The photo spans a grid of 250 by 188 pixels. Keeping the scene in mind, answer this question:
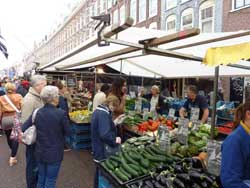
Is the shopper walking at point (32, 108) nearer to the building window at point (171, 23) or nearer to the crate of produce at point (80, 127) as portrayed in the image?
the crate of produce at point (80, 127)

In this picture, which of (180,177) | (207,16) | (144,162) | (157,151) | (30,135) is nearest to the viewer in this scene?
(180,177)

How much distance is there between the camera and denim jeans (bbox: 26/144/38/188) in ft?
14.5

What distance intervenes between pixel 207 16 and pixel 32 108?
13.0 m

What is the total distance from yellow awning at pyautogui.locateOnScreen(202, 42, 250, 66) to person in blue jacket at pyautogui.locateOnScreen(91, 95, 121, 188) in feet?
6.16

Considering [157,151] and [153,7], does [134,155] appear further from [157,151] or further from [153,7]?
[153,7]

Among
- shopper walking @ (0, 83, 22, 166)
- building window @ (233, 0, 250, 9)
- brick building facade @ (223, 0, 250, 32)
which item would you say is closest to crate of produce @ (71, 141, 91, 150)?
shopper walking @ (0, 83, 22, 166)

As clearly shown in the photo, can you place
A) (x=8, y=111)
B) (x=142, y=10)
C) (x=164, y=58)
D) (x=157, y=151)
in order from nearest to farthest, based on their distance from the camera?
(x=157, y=151) → (x=8, y=111) → (x=164, y=58) → (x=142, y=10)

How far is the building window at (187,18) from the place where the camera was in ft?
55.0

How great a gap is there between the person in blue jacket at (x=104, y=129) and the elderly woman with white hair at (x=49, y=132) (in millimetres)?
526

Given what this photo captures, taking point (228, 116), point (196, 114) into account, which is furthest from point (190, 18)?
point (196, 114)

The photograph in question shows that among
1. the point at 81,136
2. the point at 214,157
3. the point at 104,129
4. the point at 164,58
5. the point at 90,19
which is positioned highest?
the point at 90,19

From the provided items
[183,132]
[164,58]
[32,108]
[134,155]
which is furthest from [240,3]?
[32,108]

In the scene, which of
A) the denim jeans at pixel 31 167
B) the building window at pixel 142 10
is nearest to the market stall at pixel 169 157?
the denim jeans at pixel 31 167

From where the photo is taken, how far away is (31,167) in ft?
14.7
